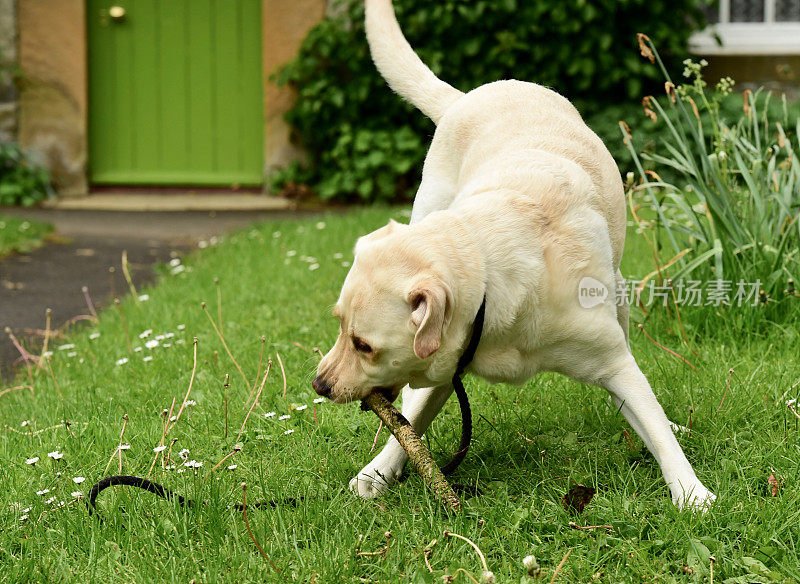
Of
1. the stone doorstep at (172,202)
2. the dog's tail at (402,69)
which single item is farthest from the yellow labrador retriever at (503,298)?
the stone doorstep at (172,202)

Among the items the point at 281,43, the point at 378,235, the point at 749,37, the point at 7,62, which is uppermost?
the point at 749,37

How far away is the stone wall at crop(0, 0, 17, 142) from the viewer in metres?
10.0

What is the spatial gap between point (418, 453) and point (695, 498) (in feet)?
2.61

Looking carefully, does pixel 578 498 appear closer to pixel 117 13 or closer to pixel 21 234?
pixel 21 234

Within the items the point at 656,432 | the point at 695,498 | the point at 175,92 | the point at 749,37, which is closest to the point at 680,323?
the point at 656,432

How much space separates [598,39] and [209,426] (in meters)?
7.16

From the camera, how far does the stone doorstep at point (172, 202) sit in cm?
1003

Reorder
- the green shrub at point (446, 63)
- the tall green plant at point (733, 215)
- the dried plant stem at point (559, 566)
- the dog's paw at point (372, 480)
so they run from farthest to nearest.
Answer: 1. the green shrub at point (446, 63)
2. the tall green plant at point (733, 215)
3. the dog's paw at point (372, 480)
4. the dried plant stem at point (559, 566)

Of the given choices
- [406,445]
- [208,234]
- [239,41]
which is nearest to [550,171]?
[406,445]

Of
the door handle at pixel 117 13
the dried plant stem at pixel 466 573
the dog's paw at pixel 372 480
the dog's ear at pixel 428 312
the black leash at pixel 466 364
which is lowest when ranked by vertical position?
the dog's paw at pixel 372 480

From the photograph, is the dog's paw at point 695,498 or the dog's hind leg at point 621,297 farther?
the dog's hind leg at point 621,297

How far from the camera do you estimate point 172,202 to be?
10367 mm

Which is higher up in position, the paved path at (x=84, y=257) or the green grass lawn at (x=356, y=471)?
the green grass lawn at (x=356, y=471)

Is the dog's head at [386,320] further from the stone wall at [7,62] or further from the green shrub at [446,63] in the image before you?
the stone wall at [7,62]
